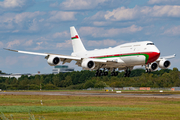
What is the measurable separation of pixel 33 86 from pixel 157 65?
300 feet

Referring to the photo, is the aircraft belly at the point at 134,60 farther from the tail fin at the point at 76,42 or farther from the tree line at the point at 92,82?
the tree line at the point at 92,82

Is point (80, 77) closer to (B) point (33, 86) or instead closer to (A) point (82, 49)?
(B) point (33, 86)

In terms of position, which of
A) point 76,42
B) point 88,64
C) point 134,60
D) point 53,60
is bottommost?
point 88,64

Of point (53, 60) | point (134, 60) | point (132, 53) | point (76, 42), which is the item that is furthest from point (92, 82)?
point (132, 53)

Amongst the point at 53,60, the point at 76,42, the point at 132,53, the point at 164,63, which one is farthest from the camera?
the point at 76,42

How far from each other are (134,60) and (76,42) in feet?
87.5

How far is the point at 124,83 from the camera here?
154750 millimetres

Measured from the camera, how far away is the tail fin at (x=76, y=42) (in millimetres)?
86512

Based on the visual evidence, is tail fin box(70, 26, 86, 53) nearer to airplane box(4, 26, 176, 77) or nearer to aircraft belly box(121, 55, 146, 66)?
airplane box(4, 26, 176, 77)

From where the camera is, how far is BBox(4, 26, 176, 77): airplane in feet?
210

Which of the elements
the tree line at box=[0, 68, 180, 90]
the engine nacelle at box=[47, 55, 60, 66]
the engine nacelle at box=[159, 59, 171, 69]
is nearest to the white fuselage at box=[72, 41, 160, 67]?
the engine nacelle at box=[159, 59, 171, 69]

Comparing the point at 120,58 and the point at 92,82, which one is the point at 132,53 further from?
the point at 92,82

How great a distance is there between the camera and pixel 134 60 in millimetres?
65500

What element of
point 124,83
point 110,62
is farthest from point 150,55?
point 124,83
